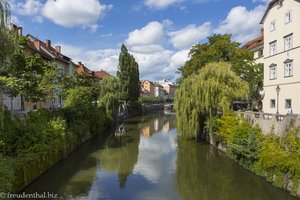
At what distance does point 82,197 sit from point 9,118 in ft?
17.3

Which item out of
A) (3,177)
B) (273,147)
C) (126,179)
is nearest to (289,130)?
(273,147)

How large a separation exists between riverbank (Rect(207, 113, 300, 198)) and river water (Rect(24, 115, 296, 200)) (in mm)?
479

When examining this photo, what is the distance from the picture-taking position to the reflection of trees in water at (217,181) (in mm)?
14414

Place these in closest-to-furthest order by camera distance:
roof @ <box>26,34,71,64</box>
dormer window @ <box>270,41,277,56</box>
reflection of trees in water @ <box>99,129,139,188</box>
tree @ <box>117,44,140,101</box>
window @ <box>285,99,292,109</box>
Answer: reflection of trees in water @ <box>99,129,139,188</box>, window @ <box>285,99,292,109</box>, dormer window @ <box>270,41,277,56</box>, roof @ <box>26,34,71,64</box>, tree @ <box>117,44,140,101</box>

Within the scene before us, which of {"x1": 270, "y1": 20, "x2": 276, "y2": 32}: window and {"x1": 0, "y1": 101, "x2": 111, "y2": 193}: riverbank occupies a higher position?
{"x1": 270, "y1": 20, "x2": 276, "y2": 32}: window

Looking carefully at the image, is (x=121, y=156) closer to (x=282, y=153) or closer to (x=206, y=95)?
(x=206, y=95)

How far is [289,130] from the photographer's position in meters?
15.3

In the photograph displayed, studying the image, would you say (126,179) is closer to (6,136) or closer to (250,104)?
(6,136)

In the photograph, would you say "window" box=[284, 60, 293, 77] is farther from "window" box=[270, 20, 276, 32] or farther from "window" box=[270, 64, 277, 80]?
"window" box=[270, 20, 276, 32]

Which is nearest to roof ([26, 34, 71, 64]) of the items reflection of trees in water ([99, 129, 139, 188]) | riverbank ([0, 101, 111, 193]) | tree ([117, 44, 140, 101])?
tree ([117, 44, 140, 101])

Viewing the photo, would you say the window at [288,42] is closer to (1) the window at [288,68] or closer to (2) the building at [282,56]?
(2) the building at [282,56]

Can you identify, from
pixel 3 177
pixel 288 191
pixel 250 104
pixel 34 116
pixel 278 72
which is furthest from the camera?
pixel 250 104

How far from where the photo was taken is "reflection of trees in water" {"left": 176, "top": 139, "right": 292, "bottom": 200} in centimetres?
1441

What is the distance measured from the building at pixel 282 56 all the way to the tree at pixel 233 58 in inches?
185
